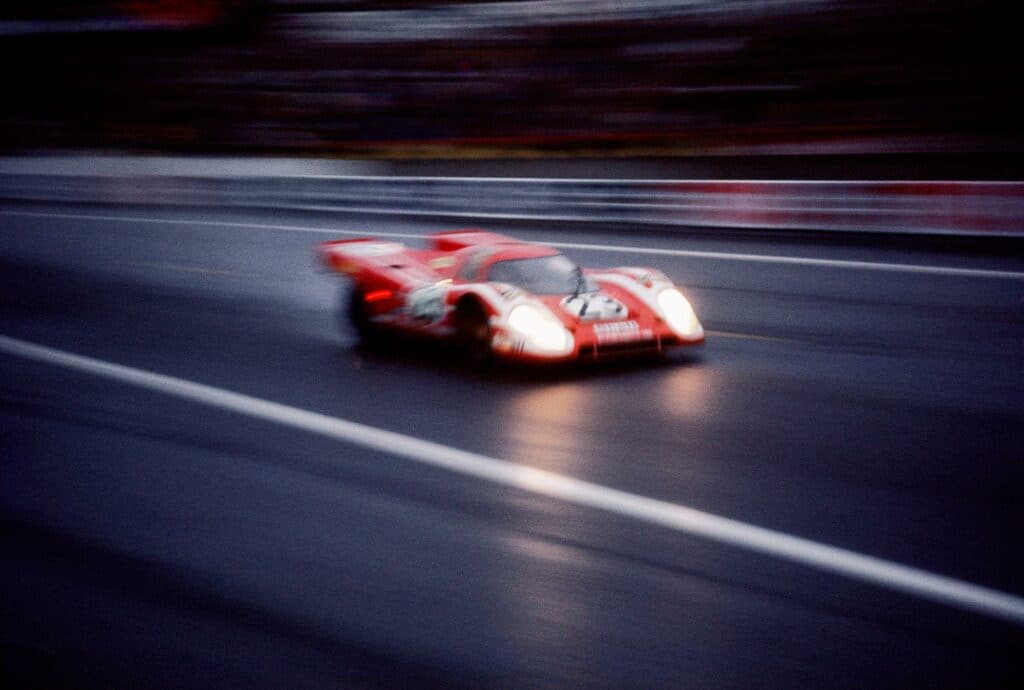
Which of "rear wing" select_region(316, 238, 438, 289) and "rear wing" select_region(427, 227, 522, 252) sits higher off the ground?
"rear wing" select_region(427, 227, 522, 252)

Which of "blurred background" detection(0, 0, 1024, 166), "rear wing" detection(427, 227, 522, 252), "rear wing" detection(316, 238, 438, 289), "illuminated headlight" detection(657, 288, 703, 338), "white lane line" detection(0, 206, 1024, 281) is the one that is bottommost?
"white lane line" detection(0, 206, 1024, 281)

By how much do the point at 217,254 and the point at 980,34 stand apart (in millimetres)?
14902

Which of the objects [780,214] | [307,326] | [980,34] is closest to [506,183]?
[780,214]

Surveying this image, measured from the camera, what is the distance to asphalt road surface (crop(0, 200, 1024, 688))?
3.61 meters

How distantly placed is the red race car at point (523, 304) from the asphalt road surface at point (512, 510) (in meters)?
0.27

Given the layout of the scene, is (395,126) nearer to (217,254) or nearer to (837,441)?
(217,254)

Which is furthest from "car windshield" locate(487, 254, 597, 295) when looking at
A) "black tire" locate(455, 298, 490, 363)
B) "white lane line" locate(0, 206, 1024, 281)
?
"white lane line" locate(0, 206, 1024, 281)

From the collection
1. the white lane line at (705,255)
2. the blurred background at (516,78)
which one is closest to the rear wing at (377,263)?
the white lane line at (705,255)

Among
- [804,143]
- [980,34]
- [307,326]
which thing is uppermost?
[980,34]

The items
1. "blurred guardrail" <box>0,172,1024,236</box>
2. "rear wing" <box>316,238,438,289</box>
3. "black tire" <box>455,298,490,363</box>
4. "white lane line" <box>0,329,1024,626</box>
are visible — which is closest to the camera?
"white lane line" <box>0,329,1024,626</box>

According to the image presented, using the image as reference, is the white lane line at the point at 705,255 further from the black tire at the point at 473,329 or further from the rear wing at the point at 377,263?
the black tire at the point at 473,329

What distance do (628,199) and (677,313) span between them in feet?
29.6

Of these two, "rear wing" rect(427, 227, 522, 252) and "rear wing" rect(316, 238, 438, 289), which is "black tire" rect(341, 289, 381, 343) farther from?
"rear wing" rect(427, 227, 522, 252)

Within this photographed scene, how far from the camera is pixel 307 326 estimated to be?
9.74 metres
